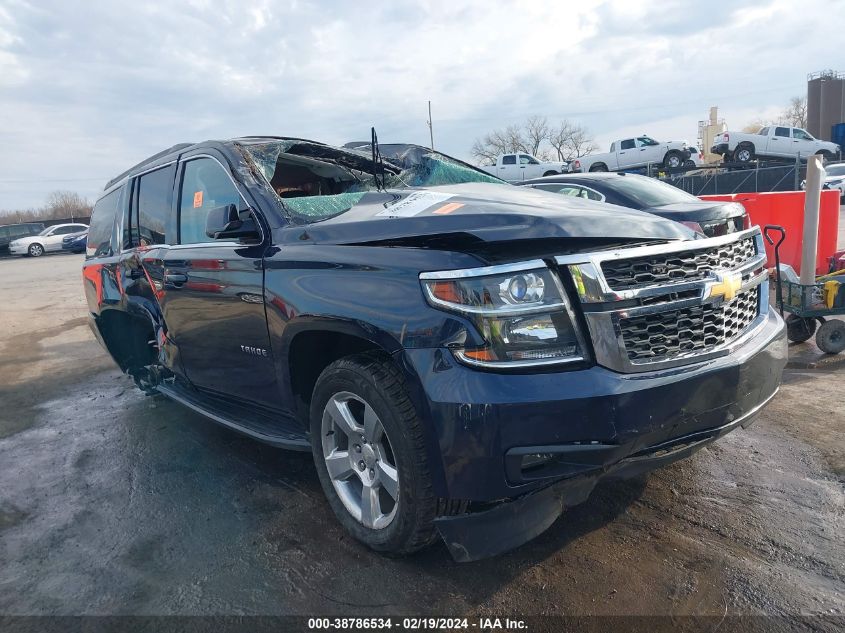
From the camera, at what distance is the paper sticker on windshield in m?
2.67

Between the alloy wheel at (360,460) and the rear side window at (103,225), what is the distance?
3120mm

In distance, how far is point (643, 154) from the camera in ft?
91.6

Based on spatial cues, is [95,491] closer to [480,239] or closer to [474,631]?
[474,631]

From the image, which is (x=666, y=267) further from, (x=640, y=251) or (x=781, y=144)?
(x=781, y=144)

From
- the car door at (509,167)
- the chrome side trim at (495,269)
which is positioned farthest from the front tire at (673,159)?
the chrome side trim at (495,269)

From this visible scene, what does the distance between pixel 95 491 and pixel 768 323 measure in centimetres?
377

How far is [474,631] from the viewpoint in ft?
7.36

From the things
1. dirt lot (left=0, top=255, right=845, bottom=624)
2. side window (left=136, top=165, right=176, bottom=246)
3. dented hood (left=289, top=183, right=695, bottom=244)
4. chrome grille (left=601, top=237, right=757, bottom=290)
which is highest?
side window (left=136, top=165, right=176, bottom=246)

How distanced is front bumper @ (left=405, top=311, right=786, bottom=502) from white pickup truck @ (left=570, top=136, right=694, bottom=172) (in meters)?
28.1

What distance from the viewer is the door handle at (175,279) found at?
365 cm

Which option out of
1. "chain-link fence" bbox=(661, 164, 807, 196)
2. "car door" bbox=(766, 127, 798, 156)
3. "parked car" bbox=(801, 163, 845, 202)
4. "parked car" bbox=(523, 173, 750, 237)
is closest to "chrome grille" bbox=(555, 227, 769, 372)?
"parked car" bbox=(523, 173, 750, 237)

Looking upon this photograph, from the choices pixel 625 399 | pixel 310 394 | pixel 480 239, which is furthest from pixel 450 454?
pixel 310 394

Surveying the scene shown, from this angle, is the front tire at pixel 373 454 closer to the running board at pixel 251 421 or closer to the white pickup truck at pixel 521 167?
the running board at pixel 251 421

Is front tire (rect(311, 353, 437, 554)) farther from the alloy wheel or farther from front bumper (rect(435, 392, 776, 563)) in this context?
front bumper (rect(435, 392, 776, 563))
